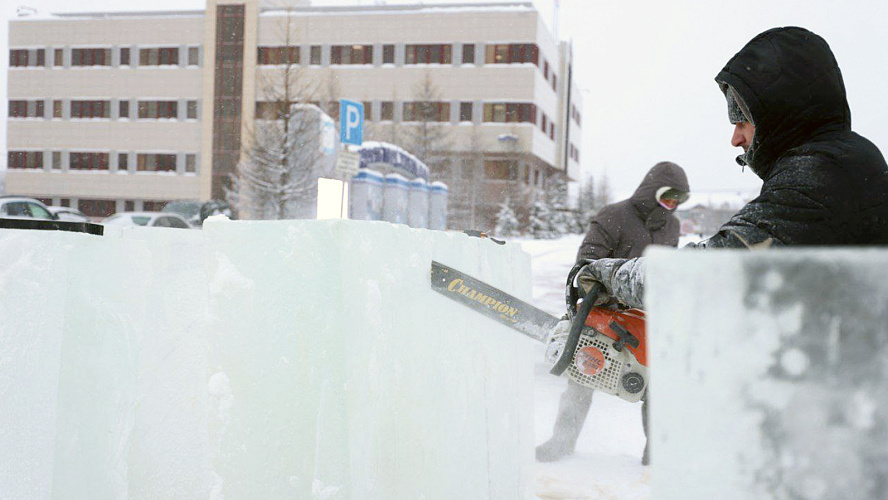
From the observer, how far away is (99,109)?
45000mm

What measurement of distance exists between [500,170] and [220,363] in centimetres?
4021

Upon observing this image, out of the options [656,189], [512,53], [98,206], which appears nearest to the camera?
[656,189]

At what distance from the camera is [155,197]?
4466 cm

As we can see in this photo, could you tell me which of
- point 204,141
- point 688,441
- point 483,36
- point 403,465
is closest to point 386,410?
point 403,465

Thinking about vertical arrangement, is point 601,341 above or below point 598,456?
above

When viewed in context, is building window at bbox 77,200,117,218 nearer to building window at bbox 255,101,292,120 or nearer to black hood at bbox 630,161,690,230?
building window at bbox 255,101,292,120

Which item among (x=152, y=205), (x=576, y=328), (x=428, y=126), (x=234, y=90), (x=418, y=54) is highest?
(x=418, y=54)

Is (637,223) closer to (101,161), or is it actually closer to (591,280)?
(591,280)

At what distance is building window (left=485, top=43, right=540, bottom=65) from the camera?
40500 mm

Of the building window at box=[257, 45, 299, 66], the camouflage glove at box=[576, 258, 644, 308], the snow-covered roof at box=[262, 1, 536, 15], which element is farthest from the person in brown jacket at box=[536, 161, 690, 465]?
the building window at box=[257, 45, 299, 66]

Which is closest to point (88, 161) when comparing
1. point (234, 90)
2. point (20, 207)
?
point (234, 90)

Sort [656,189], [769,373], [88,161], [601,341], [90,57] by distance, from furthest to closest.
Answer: [88,161] < [90,57] < [656,189] < [601,341] < [769,373]

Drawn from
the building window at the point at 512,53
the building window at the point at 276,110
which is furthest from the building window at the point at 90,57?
the building window at the point at 276,110

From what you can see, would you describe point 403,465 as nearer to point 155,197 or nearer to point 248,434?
point 248,434
